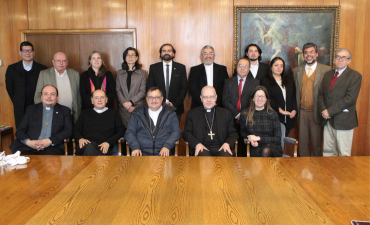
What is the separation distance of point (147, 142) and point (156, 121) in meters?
0.28

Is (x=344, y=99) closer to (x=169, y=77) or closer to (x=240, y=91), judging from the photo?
(x=240, y=91)

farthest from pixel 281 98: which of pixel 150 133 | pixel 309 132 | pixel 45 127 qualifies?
pixel 45 127

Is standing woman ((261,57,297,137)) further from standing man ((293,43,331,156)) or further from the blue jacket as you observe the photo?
the blue jacket

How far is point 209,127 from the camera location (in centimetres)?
350

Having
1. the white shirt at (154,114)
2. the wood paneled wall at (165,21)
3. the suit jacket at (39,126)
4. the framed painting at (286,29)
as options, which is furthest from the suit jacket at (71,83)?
the framed painting at (286,29)

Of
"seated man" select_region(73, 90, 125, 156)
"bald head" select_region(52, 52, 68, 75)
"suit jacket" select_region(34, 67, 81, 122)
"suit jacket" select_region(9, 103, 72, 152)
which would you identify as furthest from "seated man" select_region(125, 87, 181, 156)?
"bald head" select_region(52, 52, 68, 75)

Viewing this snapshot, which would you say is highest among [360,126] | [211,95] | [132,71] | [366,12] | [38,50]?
[366,12]

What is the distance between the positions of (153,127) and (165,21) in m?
2.10

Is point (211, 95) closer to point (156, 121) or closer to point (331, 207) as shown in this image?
point (156, 121)

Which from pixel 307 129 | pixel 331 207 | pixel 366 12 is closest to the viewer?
pixel 331 207

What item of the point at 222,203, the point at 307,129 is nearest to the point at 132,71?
the point at 307,129

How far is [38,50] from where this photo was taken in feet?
16.2

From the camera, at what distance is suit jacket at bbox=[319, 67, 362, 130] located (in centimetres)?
381

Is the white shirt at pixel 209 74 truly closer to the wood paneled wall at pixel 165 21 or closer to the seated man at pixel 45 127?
the wood paneled wall at pixel 165 21
